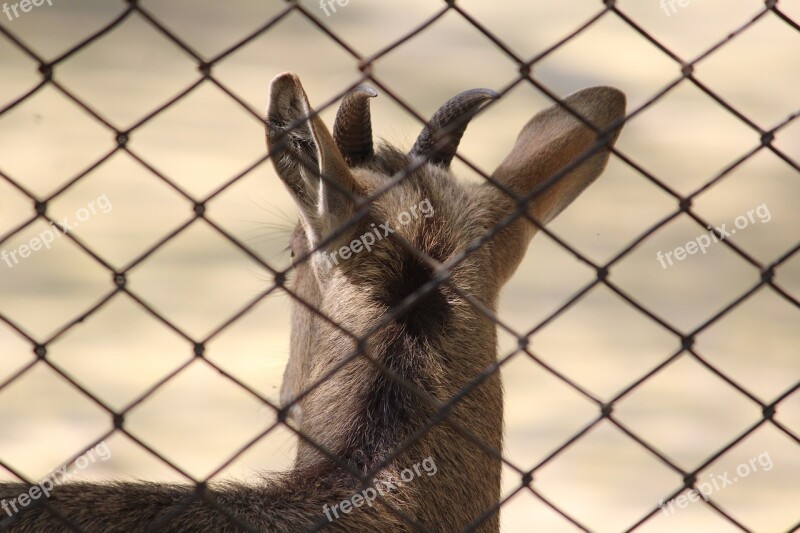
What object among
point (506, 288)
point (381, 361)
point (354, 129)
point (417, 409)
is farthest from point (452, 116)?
point (506, 288)

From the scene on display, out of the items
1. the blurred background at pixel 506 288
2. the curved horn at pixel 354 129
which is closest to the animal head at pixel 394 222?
the curved horn at pixel 354 129

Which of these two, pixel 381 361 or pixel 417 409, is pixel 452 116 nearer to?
pixel 381 361

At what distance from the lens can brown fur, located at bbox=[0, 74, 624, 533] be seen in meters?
3.05

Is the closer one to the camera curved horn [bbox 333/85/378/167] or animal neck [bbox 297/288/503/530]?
animal neck [bbox 297/288/503/530]

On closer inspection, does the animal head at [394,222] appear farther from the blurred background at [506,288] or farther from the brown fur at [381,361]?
the blurred background at [506,288]

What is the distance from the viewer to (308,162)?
370cm

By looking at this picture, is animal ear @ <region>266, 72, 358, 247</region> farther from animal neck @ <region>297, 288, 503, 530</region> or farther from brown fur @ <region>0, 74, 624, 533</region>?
animal neck @ <region>297, 288, 503, 530</region>

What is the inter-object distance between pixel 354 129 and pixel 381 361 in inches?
40.0

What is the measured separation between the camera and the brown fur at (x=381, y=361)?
305 cm

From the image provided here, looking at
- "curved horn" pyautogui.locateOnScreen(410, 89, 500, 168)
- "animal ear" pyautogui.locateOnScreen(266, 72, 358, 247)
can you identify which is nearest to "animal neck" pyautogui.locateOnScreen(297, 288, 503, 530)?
"animal ear" pyautogui.locateOnScreen(266, 72, 358, 247)

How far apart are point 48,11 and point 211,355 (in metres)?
4.00

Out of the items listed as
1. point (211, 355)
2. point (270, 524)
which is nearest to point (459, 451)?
point (270, 524)

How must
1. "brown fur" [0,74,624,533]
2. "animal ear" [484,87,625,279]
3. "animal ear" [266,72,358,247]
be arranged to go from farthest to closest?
"animal ear" [484,87,625,279], "animal ear" [266,72,358,247], "brown fur" [0,74,624,533]

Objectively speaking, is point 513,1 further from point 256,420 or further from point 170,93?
point 256,420
